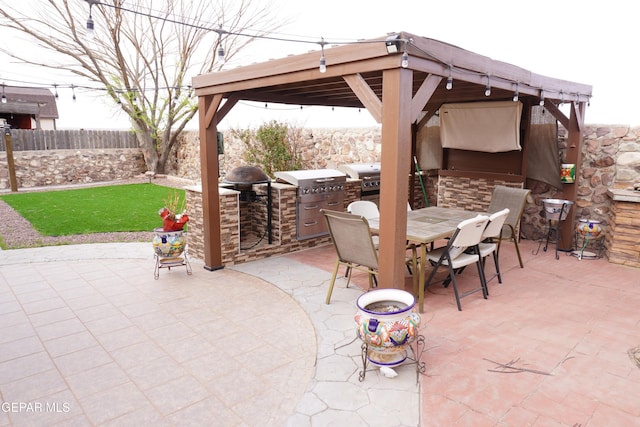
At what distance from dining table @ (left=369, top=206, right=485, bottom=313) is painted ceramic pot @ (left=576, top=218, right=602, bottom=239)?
183cm

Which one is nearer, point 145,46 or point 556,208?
point 556,208

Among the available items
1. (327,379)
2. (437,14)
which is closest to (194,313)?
(327,379)

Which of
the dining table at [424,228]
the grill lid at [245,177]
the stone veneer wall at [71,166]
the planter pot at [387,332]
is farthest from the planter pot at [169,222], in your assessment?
the stone veneer wall at [71,166]

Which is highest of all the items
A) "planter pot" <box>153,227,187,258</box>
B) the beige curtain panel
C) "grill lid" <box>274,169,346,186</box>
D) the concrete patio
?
the beige curtain panel

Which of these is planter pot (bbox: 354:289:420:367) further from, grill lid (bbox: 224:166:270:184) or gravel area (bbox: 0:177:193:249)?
gravel area (bbox: 0:177:193:249)

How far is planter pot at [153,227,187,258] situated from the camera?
5195 mm

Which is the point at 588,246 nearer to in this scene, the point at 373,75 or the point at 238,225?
the point at 373,75

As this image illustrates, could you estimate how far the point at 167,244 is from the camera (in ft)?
17.1

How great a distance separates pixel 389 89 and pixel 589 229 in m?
4.27

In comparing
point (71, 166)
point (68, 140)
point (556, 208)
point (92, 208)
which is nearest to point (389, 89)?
point (556, 208)

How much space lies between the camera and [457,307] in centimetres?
427

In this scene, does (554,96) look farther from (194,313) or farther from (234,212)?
(194,313)

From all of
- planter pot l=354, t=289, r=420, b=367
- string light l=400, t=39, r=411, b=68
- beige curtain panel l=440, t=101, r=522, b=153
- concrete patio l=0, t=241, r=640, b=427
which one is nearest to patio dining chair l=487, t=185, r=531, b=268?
concrete patio l=0, t=241, r=640, b=427

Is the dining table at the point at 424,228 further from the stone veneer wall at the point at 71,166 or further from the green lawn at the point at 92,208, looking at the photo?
the stone veneer wall at the point at 71,166
